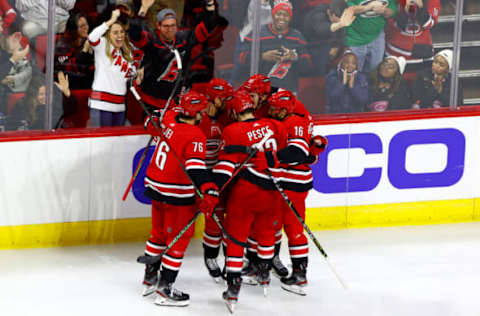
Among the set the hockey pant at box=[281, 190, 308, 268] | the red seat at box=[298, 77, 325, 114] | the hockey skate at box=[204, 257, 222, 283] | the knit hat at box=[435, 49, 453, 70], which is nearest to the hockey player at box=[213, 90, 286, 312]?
the hockey pant at box=[281, 190, 308, 268]

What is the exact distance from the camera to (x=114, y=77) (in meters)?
6.77

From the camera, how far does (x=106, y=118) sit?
6816 mm

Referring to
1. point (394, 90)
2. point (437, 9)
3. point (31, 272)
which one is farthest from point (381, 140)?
point (31, 272)

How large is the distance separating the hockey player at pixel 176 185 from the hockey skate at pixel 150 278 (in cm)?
13

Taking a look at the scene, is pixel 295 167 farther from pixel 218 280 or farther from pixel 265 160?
pixel 218 280

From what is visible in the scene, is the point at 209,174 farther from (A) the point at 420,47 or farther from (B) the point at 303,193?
(A) the point at 420,47

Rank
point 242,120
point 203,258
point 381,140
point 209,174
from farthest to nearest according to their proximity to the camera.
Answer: point 381,140 → point 203,258 → point 209,174 → point 242,120

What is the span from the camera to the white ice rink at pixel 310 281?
19.0ft

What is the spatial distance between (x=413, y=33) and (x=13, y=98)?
2.91m

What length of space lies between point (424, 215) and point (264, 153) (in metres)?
2.15

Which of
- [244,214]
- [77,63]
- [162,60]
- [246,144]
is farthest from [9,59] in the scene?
[244,214]

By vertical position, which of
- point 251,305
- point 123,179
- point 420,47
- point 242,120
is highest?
point 420,47

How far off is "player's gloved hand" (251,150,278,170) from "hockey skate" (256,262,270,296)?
0.62m

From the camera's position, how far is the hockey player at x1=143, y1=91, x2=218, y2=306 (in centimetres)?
554
